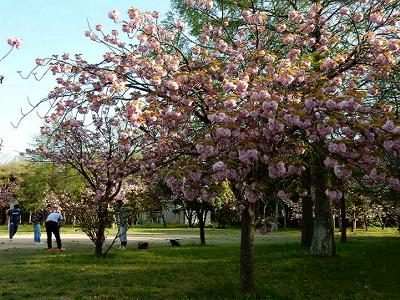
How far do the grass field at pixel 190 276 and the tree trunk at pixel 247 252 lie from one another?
23 centimetres

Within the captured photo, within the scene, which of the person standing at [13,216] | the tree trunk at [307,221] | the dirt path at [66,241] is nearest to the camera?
the tree trunk at [307,221]

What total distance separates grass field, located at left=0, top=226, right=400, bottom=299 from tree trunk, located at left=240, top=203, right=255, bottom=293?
0.23 metres

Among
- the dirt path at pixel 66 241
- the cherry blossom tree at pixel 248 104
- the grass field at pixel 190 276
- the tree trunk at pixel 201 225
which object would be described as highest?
the cherry blossom tree at pixel 248 104

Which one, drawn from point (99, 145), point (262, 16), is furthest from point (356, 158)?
point (99, 145)

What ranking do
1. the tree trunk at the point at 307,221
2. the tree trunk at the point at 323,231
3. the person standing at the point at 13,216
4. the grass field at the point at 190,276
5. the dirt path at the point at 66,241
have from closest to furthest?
1. the grass field at the point at 190,276
2. the tree trunk at the point at 323,231
3. the tree trunk at the point at 307,221
4. the dirt path at the point at 66,241
5. the person standing at the point at 13,216

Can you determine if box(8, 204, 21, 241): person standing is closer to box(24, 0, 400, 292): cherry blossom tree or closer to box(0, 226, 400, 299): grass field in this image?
box(0, 226, 400, 299): grass field

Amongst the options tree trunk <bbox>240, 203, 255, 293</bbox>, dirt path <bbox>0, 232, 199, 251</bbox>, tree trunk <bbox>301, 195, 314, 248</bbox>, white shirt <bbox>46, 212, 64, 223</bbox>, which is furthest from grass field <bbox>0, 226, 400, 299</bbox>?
dirt path <bbox>0, 232, 199, 251</bbox>

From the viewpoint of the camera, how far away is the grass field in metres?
8.60

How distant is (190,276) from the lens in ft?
34.8

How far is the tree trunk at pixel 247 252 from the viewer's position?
8.35 meters

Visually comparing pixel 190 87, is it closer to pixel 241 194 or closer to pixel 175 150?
pixel 175 150

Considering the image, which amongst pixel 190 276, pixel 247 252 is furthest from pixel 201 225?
pixel 247 252

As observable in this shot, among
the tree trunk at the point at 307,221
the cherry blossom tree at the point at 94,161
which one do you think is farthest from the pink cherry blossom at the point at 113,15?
the tree trunk at the point at 307,221

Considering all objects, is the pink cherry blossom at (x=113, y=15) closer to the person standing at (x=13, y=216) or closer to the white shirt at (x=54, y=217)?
the white shirt at (x=54, y=217)
